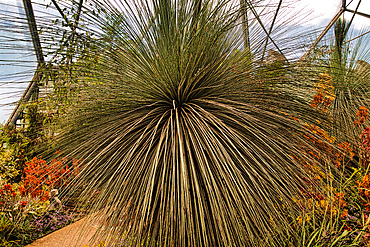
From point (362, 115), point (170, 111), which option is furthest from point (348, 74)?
point (170, 111)

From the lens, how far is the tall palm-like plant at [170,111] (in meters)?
0.93

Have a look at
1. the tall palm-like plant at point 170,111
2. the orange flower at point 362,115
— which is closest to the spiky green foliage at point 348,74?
the orange flower at point 362,115

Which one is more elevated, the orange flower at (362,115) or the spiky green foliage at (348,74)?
the spiky green foliage at (348,74)

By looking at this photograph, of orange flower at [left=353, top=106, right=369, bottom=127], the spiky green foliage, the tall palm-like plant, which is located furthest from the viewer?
the spiky green foliage

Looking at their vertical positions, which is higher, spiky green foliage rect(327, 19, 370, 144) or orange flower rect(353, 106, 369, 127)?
spiky green foliage rect(327, 19, 370, 144)

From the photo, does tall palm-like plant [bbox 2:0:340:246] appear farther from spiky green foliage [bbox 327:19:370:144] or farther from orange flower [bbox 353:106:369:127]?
spiky green foliage [bbox 327:19:370:144]

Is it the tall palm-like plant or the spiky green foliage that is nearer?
the tall palm-like plant

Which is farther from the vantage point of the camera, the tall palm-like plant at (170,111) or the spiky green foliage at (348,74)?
the spiky green foliage at (348,74)

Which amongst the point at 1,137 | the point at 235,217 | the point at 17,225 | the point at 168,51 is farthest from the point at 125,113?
the point at 1,137

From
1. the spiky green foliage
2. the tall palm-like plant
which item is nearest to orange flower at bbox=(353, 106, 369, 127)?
the spiky green foliage

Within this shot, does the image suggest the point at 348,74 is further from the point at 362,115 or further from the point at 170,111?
the point at 170,111

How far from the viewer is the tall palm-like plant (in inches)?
36.4

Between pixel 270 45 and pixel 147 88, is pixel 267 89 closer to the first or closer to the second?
pixel 270 45

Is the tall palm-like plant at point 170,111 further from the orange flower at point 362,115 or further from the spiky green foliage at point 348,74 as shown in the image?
the spiky green foliage at point 348,74
